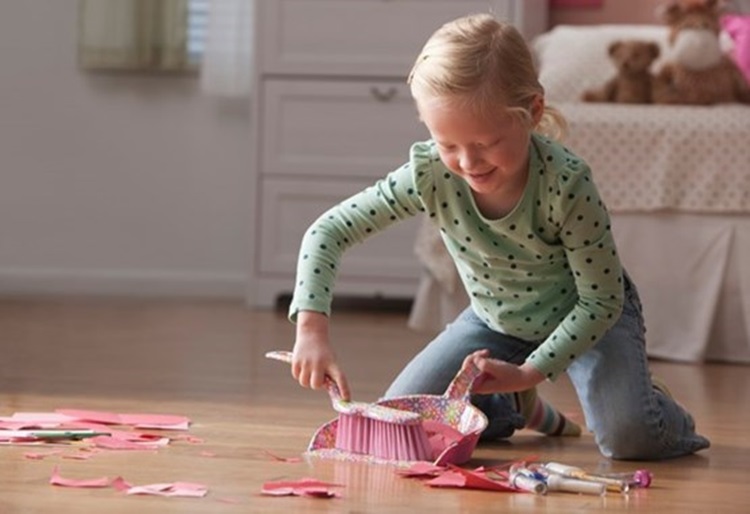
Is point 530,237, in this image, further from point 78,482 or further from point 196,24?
point 196,24

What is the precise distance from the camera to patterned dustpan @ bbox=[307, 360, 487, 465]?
1.85 meters

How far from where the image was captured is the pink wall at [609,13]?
4336 mm

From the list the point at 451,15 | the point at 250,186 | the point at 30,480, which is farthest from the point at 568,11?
the point at 30,480

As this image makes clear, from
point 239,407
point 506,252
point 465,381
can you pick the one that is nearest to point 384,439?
point 465,381

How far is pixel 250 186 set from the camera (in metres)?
4.30

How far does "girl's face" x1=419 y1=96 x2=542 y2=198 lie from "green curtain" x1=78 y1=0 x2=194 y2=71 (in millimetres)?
2611

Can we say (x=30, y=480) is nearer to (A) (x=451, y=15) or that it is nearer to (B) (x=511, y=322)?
(B) (x=511, y=322)

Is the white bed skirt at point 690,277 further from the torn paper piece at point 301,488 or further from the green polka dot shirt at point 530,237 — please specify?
the torn paper piece at point 301,488

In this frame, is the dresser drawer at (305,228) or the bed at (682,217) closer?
the bed at (682,217)

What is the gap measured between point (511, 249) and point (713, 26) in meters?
1.97

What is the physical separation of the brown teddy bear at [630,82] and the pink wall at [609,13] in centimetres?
64

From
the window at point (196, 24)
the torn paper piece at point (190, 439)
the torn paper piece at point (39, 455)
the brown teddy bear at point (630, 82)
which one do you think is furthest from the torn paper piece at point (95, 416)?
the window at point (196, 24)

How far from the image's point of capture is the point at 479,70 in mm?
1740

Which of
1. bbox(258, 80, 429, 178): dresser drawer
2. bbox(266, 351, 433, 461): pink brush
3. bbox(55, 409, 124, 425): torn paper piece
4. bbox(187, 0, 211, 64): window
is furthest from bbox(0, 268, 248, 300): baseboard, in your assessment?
bbox(266, 351, 433, 461): pink brush
